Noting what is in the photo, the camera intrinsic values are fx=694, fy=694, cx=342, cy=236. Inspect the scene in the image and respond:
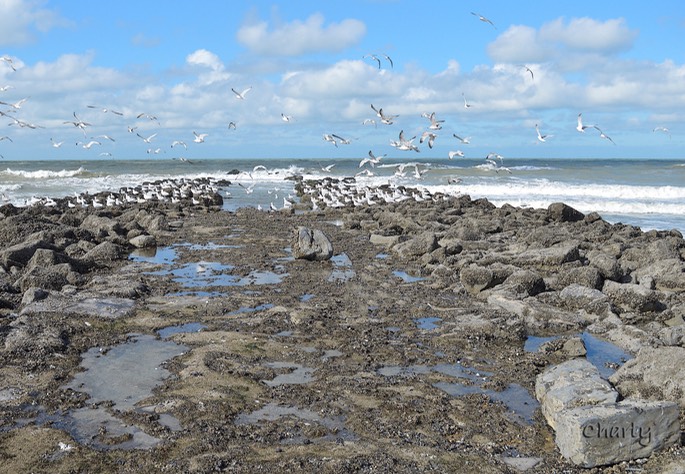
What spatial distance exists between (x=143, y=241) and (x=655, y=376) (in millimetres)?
15265

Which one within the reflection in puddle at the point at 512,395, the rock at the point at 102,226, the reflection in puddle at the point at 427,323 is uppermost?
the rock at the point at 102,226

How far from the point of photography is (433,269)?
52.3 ft

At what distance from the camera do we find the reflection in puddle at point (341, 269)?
15438 mm

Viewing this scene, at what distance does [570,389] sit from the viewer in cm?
748

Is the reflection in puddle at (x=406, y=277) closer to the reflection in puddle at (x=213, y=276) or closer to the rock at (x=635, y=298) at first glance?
the reflection in puddle at (x=213, y=276)

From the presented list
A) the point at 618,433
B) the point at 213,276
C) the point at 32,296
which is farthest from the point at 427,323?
the point at 32,296

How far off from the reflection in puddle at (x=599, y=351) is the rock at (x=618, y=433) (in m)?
2.84

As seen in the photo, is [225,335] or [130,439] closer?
[130,439]

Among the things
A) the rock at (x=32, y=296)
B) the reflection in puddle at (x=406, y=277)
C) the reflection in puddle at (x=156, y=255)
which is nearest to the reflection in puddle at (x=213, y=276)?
the reflection in puddle at (x=156, y=255)

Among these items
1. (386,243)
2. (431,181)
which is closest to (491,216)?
(386,243)

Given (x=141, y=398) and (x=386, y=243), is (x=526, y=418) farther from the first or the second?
(x=386, y=243)

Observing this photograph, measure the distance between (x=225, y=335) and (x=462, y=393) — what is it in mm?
3941

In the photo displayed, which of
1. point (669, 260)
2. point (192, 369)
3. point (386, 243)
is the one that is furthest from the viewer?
point (386, 243)

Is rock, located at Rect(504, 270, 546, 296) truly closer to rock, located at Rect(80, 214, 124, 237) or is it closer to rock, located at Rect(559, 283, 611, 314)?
rock, located at Rect(559, 283, 611, 314)
